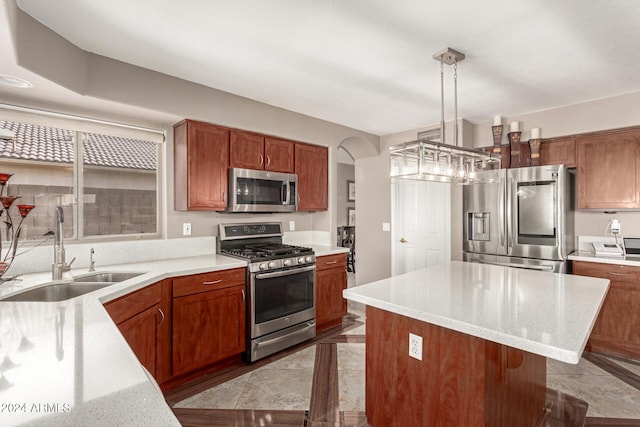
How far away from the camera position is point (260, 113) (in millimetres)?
3432

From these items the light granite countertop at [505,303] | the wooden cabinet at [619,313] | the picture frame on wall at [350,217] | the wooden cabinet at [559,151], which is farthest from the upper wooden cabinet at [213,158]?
the picture frame on wall at [350,217]

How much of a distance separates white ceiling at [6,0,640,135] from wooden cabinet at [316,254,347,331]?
1732 mm

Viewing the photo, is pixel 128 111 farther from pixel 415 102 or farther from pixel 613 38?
pixel 613 38

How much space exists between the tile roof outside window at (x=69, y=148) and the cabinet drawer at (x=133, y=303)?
1.32m

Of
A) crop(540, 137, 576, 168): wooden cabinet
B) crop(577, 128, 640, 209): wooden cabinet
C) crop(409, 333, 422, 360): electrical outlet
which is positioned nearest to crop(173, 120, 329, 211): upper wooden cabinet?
crop(409, 333, 422, 360): electrical outlet

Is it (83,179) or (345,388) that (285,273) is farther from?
(83,179)

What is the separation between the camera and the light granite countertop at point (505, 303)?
1.29 m

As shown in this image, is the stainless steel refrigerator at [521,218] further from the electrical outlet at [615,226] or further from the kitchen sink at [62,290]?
the kitchen sink at [62,290]

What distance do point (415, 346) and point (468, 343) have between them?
28 centimetres

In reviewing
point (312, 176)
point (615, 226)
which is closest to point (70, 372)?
point (312, 176)

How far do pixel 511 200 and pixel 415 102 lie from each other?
4.82 feet

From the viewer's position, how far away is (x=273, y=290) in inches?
119

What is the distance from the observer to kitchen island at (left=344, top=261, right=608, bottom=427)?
1400mm

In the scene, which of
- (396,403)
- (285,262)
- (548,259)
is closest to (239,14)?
(285,262)
